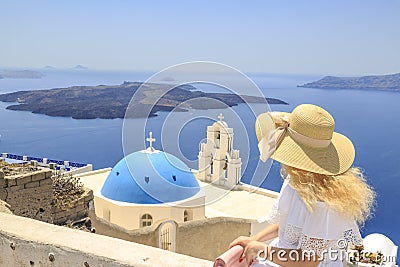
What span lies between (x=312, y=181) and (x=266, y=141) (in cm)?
28

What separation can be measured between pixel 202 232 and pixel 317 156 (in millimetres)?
6469

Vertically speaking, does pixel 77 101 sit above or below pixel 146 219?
below

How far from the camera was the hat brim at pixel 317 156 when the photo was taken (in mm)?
1831

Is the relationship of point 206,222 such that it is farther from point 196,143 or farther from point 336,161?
point 196,143

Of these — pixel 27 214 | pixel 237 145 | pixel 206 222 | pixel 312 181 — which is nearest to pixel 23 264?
pixel 312 181

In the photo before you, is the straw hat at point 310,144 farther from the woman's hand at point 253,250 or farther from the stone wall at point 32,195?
the stone wall at point 32,195

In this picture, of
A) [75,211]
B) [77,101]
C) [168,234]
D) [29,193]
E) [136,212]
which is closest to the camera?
[29,193]

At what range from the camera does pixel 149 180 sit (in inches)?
359

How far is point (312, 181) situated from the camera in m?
1.84

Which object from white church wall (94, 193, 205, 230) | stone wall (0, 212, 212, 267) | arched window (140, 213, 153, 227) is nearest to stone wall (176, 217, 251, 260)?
white church wall (94, 193, 205, 230)

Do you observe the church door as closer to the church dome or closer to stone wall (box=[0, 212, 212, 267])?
the church dome

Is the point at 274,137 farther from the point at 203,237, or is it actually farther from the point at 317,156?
the point at 203,237

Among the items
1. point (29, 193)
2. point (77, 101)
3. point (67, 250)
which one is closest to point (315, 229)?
point (67, 250)

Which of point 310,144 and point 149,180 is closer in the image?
point 310,144
